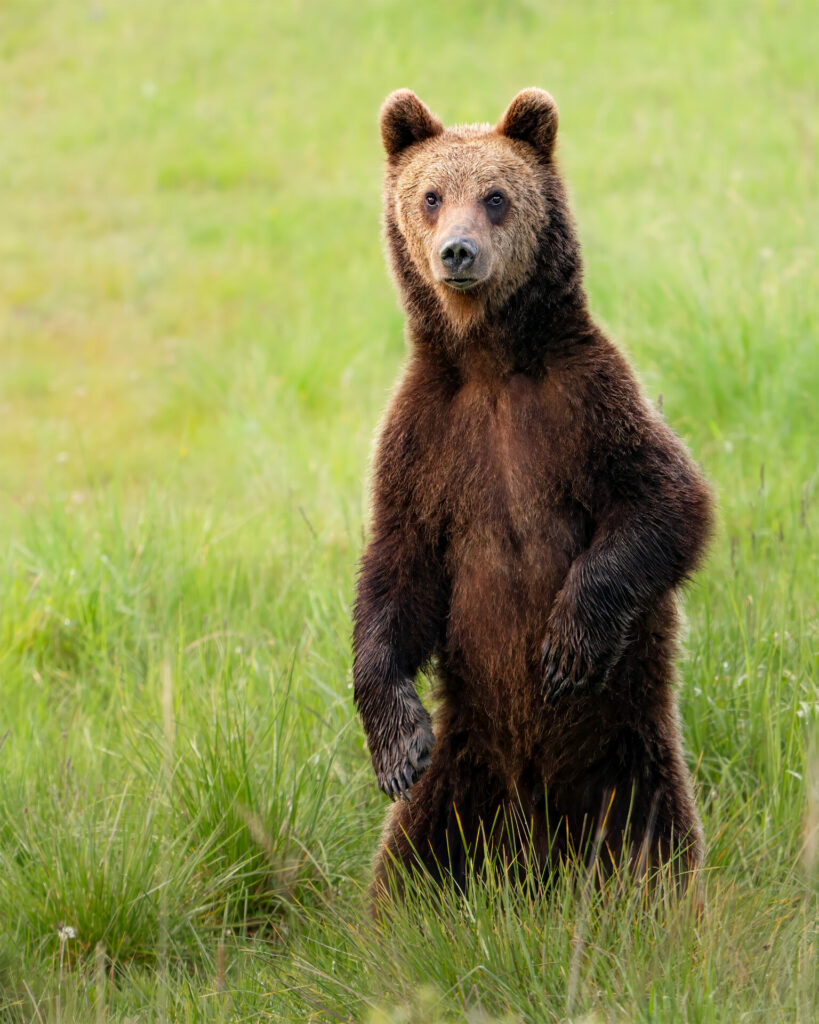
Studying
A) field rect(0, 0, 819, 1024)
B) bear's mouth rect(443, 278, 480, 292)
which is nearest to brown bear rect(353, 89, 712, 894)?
bear's mouth rect(443, 278, 480, 292)

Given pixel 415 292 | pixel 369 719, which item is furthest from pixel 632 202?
pixel 369 719

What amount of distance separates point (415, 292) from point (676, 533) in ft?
3.29

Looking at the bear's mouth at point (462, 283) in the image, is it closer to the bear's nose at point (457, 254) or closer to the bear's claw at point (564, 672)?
the bear's nose at point (457, 254)

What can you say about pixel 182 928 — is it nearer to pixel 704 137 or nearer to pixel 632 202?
pixel 632 202

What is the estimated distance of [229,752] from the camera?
3.66 m

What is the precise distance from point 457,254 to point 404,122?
0.64 m

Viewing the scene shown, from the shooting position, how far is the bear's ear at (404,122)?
3.68m

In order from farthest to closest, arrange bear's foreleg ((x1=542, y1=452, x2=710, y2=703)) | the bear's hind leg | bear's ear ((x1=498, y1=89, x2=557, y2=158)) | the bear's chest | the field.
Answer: bear's ear ((x1=498, y1=89, x2=557, y2=158))
the bear's hind leg
the bear's chest
bear's foreleg ((x1=542, y1=452, x2=710, y2=703))
the field

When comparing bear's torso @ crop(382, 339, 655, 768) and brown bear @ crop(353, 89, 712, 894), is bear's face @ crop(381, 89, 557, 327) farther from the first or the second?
bear's torso @ crop(382, 339, 655, 768)

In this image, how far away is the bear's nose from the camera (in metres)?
A: 3.30

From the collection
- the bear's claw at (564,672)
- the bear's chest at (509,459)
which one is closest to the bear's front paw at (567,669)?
the bear's claw at (564,672)

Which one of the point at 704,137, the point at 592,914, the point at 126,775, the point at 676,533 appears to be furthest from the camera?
the point at 704,137

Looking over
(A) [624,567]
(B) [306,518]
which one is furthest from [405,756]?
(B) [306,518]

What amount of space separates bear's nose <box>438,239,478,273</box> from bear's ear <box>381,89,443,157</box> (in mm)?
Result: 595
